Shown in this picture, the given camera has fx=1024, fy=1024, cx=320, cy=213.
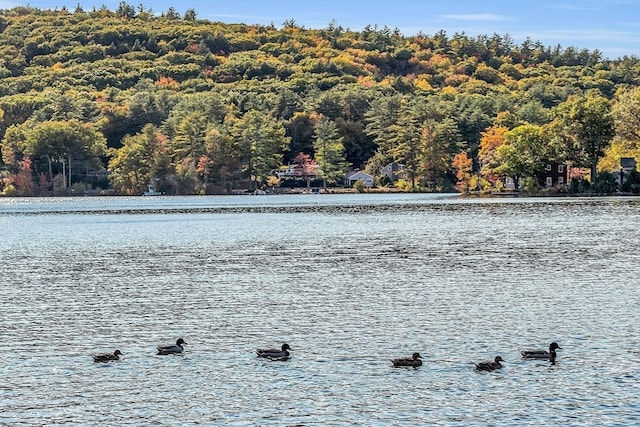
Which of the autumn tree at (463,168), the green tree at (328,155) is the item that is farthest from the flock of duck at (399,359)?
the green tree at (328,155)

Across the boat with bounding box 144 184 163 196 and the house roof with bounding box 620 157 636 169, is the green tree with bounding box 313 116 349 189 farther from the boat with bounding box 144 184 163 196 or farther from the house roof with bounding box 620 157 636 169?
the house roof with bounding box 620 157 636 169

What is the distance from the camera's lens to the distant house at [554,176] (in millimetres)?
139125

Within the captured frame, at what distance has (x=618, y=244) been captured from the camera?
59.8 metres

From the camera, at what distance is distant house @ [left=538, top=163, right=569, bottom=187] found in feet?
456

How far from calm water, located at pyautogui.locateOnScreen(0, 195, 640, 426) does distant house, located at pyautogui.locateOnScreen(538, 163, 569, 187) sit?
73.7 m

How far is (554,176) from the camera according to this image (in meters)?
141

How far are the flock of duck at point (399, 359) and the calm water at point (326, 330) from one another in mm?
284

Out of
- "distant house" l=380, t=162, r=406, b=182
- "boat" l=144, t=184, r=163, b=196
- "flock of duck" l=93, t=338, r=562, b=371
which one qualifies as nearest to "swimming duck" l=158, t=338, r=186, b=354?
"flock of duck" l=93, t=338, r=562, b=371

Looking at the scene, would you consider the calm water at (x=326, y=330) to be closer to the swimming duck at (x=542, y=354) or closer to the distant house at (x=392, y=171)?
the swimming duck at (x=542, y=354)

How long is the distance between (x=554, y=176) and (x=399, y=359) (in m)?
119

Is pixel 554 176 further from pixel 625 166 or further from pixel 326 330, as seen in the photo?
pixel 326 330

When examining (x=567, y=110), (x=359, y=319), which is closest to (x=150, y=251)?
(x=359, y=319)

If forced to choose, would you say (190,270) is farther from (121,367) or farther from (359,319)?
(121,367)

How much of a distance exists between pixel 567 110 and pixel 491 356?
368 feet
